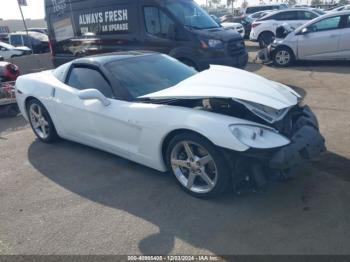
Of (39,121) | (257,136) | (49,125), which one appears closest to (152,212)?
(257,136)

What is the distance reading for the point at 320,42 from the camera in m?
9.99

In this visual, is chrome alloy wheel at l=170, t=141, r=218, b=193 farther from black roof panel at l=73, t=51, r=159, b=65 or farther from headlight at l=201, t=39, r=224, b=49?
headlight at l=201, t=39, r=224, b=49

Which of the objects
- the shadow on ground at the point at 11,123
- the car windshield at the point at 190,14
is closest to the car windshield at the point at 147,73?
the shadow on ground at the point at 11,123

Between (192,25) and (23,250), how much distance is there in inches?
249

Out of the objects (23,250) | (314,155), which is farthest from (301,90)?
(23,250)

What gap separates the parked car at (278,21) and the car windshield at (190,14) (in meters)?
7.26

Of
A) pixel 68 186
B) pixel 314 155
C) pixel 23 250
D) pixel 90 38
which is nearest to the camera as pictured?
pixel 23 250

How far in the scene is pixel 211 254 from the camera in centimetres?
279

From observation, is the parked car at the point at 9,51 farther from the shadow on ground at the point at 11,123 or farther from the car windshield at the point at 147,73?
the car windshield at the point at 147,73

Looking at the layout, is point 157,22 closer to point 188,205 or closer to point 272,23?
point 188,205

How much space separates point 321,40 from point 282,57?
1.20 meters

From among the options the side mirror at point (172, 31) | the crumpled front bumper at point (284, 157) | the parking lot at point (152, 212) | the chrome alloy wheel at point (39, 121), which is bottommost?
the parking lot at point (152, 212)

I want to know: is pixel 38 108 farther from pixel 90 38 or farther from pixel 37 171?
pixel 90 38

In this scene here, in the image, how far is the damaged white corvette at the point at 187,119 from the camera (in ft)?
10.3
